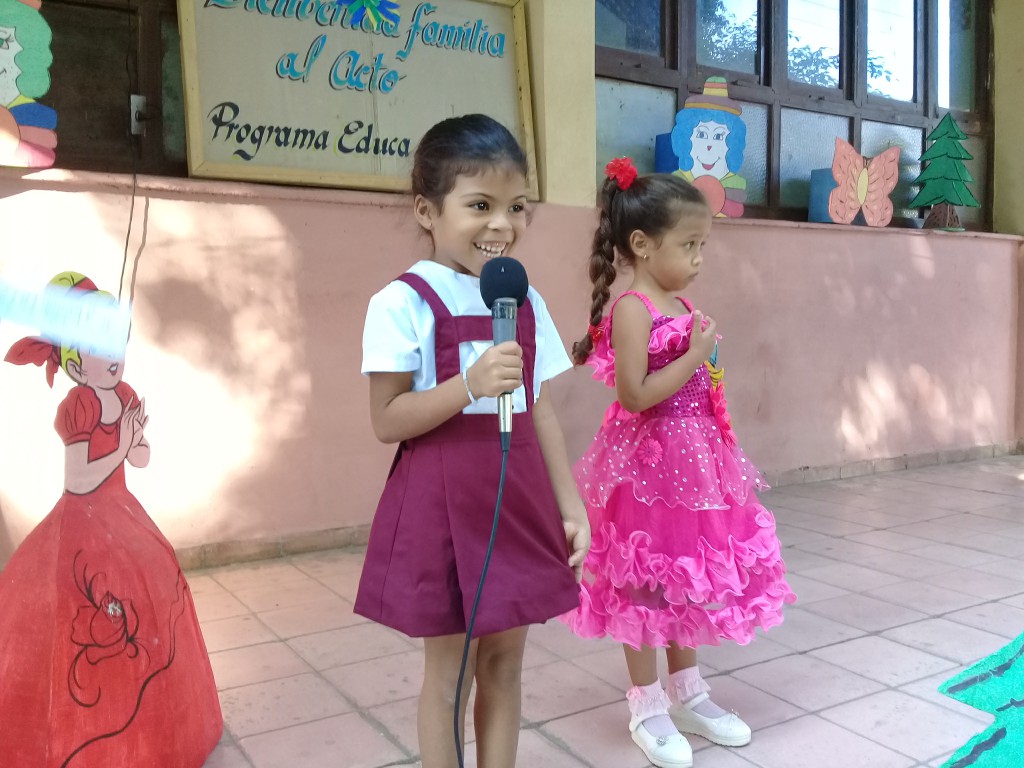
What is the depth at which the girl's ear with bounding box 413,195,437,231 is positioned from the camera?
1.60 metres

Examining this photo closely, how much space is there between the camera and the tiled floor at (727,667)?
86.7 inches

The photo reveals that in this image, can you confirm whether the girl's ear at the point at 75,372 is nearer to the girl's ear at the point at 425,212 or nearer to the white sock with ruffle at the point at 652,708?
the girl's ear at the point at 425,212

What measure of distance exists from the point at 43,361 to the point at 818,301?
4675 mm

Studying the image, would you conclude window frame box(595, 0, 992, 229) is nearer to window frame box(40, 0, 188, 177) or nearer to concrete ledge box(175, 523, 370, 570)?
window frame box(40, 0, 188, 177)

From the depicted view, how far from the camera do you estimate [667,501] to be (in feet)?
7.09

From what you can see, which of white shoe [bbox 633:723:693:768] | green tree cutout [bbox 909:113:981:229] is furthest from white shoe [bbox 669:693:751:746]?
green tree cutout [bbox 909:113:981:229]

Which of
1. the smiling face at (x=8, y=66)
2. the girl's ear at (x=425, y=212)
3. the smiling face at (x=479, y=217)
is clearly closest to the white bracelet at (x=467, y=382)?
the smiling face at (x=479, y=217)

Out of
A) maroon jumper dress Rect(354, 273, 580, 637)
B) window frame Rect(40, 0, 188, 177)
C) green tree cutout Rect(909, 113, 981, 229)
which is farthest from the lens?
green tree cutout Rect(909, 113, 981, 229)

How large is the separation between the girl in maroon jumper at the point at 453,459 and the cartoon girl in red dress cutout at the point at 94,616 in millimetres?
645

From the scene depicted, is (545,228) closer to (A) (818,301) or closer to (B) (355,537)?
(B) (355,537)

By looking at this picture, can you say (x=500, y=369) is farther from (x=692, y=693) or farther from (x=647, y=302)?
(x=692, y=693)

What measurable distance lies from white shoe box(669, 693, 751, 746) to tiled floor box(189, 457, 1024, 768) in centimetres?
4

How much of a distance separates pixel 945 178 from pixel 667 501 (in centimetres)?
497

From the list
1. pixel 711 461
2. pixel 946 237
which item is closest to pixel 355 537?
pixel 711 461
